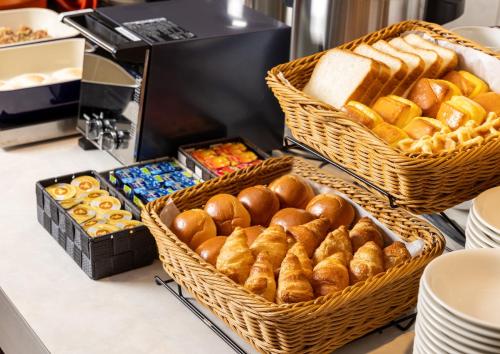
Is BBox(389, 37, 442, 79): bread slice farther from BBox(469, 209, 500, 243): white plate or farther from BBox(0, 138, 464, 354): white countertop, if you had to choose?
BBox(0, 138, 464, 354): white countertop

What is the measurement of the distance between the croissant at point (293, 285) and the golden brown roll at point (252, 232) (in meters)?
0.13

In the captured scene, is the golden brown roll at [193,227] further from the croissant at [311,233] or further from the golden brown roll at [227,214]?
the croissant at [311,233]

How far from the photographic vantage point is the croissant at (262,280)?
1106mm

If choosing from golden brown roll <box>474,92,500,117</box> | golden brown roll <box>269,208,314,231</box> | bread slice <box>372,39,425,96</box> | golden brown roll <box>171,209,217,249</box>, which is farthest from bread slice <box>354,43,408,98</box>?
golden brown roll <box>171,209,217,249</box>

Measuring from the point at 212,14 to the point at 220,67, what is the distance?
16cm

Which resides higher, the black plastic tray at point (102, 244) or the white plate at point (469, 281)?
the white plate at point (469, 281)

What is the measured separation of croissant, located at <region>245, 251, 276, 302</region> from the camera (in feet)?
3.63

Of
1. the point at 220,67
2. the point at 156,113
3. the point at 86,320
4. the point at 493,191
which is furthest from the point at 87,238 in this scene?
the point at 493,191

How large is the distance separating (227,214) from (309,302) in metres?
0.29

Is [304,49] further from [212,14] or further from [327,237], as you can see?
[327,237]

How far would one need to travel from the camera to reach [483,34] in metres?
1.60

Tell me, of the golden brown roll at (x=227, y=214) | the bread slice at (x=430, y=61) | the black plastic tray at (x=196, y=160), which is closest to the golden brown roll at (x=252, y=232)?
the golden brown roll at (x=227, y=214)

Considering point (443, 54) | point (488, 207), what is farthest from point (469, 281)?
point (443, 54)

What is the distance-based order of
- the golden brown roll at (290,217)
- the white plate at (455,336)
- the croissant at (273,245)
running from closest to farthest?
the white plate at (455,336) → the croissant at (273,245) → the golden brown roll at (290,217)
